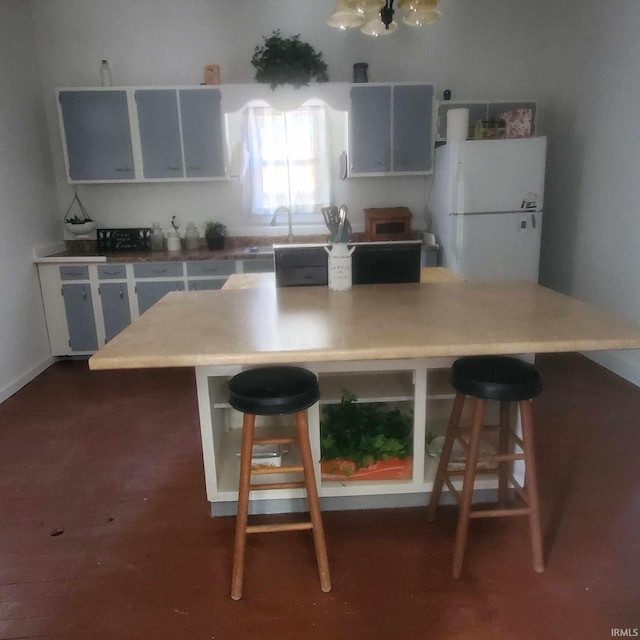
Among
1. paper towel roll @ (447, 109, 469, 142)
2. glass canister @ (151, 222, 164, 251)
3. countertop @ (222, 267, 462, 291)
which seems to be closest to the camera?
countertop @ (222, 267, 462, 291)

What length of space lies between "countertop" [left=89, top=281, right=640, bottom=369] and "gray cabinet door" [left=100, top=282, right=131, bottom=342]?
7.03 ft

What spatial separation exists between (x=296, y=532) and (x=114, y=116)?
11.2ft

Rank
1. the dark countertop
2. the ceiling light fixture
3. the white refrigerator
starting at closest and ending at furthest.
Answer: the ceiling light fixture < the white refrigerator < the dark countertop

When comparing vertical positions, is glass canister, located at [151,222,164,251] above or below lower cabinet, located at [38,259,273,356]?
above

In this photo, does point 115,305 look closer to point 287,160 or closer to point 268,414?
point 287,160

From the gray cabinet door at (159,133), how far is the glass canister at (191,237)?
0.47m

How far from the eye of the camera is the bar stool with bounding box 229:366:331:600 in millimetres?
1513

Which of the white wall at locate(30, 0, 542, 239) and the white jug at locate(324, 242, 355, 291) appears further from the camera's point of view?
the white wall at locate(30, 0, 542, 239)

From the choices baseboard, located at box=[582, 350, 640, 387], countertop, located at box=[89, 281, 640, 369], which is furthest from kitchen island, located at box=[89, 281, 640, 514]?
baseboard, located at box=[582, 350, 640, 387]

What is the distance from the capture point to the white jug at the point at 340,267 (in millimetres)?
2055

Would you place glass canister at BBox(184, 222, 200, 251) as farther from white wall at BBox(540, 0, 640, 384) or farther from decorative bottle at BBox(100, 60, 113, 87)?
white wall at BBox(540, 0, 640, 384)

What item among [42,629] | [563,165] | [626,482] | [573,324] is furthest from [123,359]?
[563,165]

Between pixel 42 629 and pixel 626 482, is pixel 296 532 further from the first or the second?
pixel 626 482

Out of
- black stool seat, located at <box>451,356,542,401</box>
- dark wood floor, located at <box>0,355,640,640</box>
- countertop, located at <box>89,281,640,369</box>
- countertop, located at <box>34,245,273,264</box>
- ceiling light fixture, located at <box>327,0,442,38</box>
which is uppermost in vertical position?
ceiling light fixture, located at <box>327,0,442,38</box>
